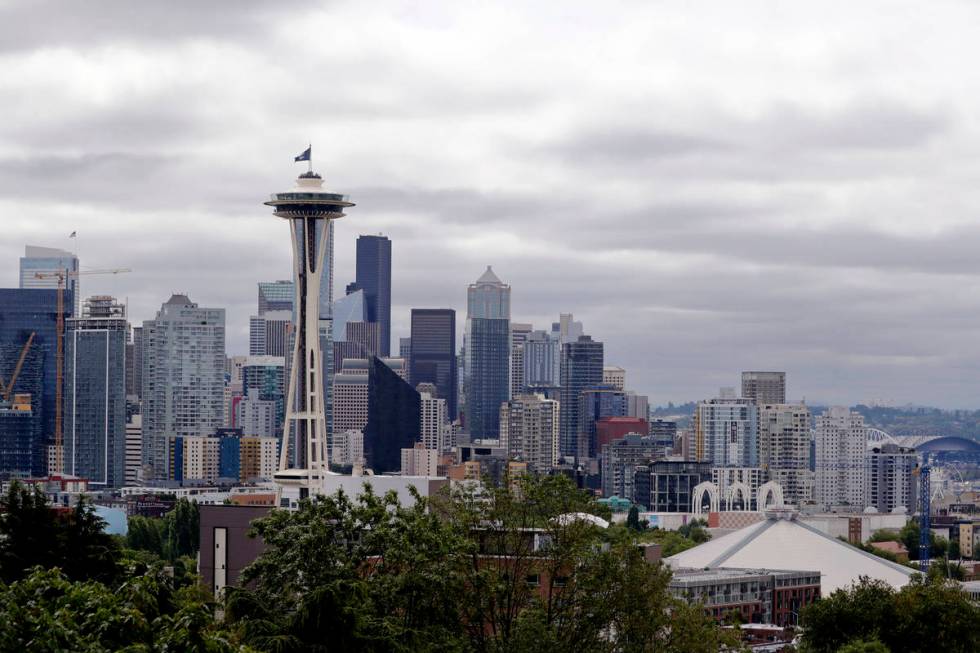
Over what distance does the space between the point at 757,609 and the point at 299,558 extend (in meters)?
87.3

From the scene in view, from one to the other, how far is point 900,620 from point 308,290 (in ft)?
254

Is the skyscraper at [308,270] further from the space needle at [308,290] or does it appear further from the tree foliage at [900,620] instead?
the tree foliage at [900,620]

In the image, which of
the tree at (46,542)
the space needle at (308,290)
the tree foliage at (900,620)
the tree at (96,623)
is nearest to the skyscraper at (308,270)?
the space needle at (308,290)

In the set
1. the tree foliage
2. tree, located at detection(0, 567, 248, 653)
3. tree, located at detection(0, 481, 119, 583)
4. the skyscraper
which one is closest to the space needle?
the skyscraper

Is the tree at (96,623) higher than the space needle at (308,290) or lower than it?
lower

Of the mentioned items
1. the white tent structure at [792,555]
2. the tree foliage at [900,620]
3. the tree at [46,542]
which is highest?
the tree at [46,542]

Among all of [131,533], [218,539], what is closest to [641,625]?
[218,539]

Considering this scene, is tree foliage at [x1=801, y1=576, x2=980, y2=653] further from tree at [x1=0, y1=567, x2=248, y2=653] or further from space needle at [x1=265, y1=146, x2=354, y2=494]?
space needle at [x1=265, y1=146, x2=354, y2=494]

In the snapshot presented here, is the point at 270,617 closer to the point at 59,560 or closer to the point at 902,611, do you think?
the point at 59,560

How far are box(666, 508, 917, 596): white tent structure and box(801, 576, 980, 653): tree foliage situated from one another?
64740 mm

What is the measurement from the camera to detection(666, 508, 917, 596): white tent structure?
484ft

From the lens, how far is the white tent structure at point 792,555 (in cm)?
14750

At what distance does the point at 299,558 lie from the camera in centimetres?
4416

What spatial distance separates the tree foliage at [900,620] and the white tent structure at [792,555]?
212 feet
